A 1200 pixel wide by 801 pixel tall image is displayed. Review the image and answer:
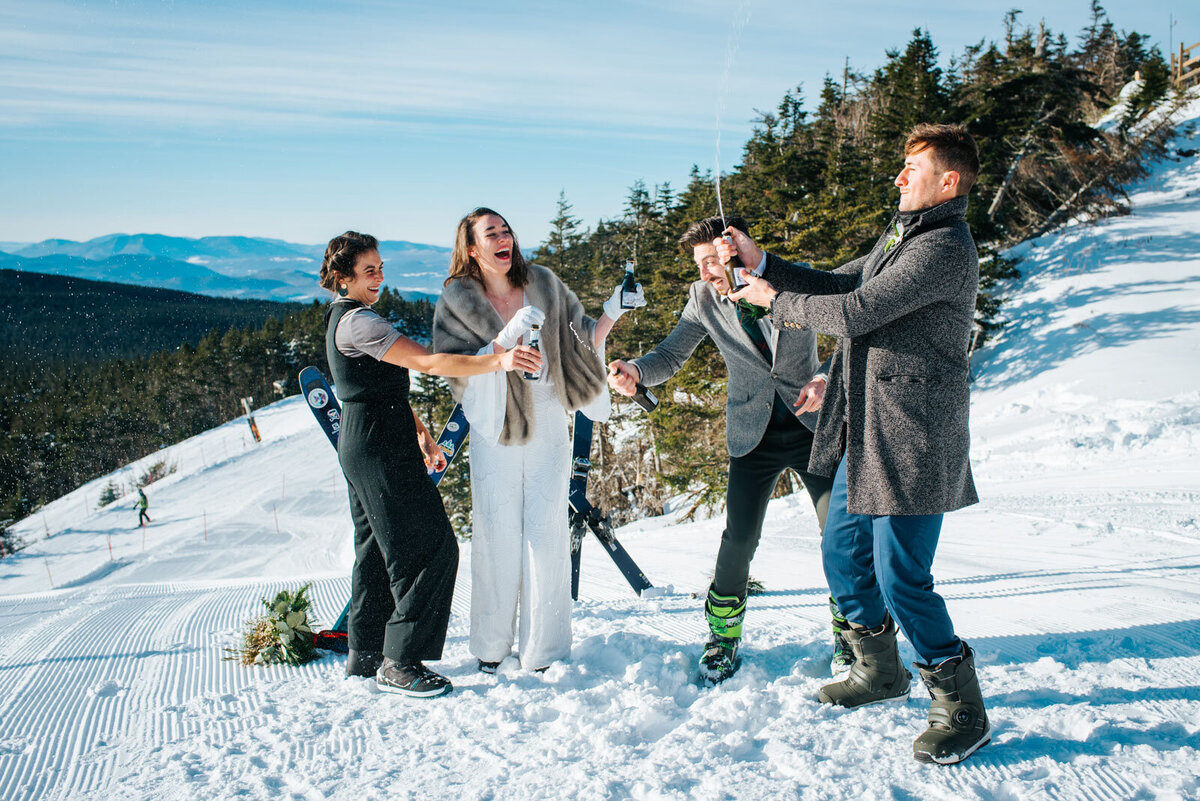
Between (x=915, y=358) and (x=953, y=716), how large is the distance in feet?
4.25

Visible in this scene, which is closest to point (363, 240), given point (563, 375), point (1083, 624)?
point (563, 375)

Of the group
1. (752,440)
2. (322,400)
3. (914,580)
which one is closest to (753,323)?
(752,440)

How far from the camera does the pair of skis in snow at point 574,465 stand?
13.9 ft

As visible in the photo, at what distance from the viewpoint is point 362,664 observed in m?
3.65

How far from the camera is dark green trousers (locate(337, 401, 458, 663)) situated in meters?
3.39

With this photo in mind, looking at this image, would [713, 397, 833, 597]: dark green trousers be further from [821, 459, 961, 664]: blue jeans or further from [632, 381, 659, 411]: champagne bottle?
[821, 459, 961, 664]: blue jeans

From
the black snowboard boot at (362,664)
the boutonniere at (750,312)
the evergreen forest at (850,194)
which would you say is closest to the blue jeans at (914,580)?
the boutonniere at (750,312)

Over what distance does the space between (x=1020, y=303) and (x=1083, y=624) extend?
76.2 feet

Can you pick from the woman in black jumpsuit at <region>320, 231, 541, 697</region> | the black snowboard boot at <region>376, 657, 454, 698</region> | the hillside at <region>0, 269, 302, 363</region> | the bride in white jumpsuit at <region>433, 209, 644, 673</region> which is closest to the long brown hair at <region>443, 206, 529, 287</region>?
the bride in white jumpsuit at <region>433, 209, 644, 673</region>

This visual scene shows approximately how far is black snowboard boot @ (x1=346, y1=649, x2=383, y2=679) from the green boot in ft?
5.47

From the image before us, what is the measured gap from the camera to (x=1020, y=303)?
23562 mm

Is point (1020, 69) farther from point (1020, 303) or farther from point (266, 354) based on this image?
point (266, 354)

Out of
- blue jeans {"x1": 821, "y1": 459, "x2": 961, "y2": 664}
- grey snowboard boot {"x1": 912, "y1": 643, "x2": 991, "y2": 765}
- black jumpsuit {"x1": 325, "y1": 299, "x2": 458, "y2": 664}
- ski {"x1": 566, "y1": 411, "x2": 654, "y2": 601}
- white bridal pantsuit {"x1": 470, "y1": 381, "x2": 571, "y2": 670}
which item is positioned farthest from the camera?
ski {"x1": 566, "y1": 411, "x2": 654, "y2": 601}

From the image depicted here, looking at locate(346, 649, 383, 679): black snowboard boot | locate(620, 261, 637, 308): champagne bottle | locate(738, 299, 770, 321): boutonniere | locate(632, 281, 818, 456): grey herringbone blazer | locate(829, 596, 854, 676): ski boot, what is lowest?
locate(346, 649, 383, 679): black snowboard boot
